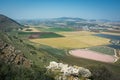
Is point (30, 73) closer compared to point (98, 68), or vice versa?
point (30, 73)

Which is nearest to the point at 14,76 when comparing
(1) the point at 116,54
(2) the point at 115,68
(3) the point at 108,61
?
(2) the point at 115,68

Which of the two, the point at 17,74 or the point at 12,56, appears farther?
the point at 12,56

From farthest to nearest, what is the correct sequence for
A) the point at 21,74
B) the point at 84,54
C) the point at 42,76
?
the point at 84,54
the point at 42,76
the point at 21,74

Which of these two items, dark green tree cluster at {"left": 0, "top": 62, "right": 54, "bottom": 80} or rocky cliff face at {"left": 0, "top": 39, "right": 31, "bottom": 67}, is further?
rocky cliff face at {"left": 0, "top": 39, "right": 31, "bottom": 67}

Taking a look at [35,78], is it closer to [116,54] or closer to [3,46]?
[3,46]

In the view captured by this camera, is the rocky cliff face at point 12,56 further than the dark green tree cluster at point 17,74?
Yes

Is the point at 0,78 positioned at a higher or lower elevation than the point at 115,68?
higher

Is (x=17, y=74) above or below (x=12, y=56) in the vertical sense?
above

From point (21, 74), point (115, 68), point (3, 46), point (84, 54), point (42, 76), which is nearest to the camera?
point (21, 74)
